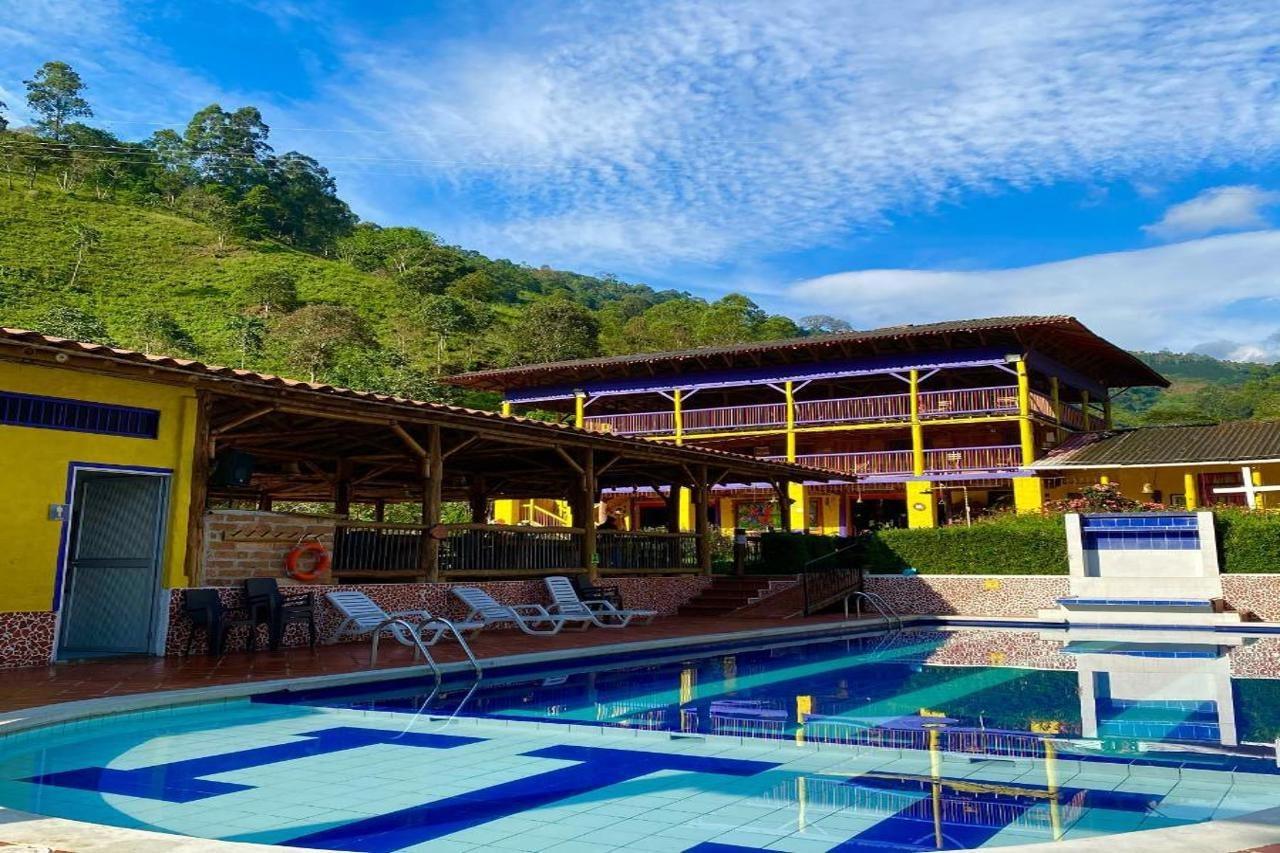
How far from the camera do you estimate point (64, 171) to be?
240 ft

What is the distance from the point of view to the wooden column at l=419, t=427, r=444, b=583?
12734mm

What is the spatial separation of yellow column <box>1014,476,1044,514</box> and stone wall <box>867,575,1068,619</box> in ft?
27.3

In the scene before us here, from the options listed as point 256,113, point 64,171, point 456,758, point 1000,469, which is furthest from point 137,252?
point 456,758

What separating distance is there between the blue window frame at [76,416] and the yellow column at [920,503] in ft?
75.4

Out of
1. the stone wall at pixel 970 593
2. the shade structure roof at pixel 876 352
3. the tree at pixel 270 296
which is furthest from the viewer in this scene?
the tree at pixel 270 296

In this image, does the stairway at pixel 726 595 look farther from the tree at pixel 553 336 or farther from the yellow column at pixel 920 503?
the tree at pixel 553 336

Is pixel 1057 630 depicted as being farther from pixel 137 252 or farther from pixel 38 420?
pixel 137 252

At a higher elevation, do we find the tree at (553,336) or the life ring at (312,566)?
the tree at (553,336)

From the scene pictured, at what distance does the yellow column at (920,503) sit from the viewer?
2861 cm

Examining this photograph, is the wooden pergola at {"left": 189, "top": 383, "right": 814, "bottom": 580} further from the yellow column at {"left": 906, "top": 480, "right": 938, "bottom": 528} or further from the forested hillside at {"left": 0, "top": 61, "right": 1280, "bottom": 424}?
the forested hillside at {"left": 0, "top": 61, "right": 1280, "bottom": 424}

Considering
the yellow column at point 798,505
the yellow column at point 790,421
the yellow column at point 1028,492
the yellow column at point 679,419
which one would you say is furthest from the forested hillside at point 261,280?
the yellow column at point 1028,492

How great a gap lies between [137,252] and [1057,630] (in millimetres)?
61211

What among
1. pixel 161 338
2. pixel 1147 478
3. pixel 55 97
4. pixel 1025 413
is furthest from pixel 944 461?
pixel 55 97

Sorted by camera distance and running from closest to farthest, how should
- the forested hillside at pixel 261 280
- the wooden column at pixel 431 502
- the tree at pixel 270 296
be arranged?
1. the wooden column at pixel 431 502
2. the forested hillside at pixel 261 280
3. the tree at pixel 270 296
